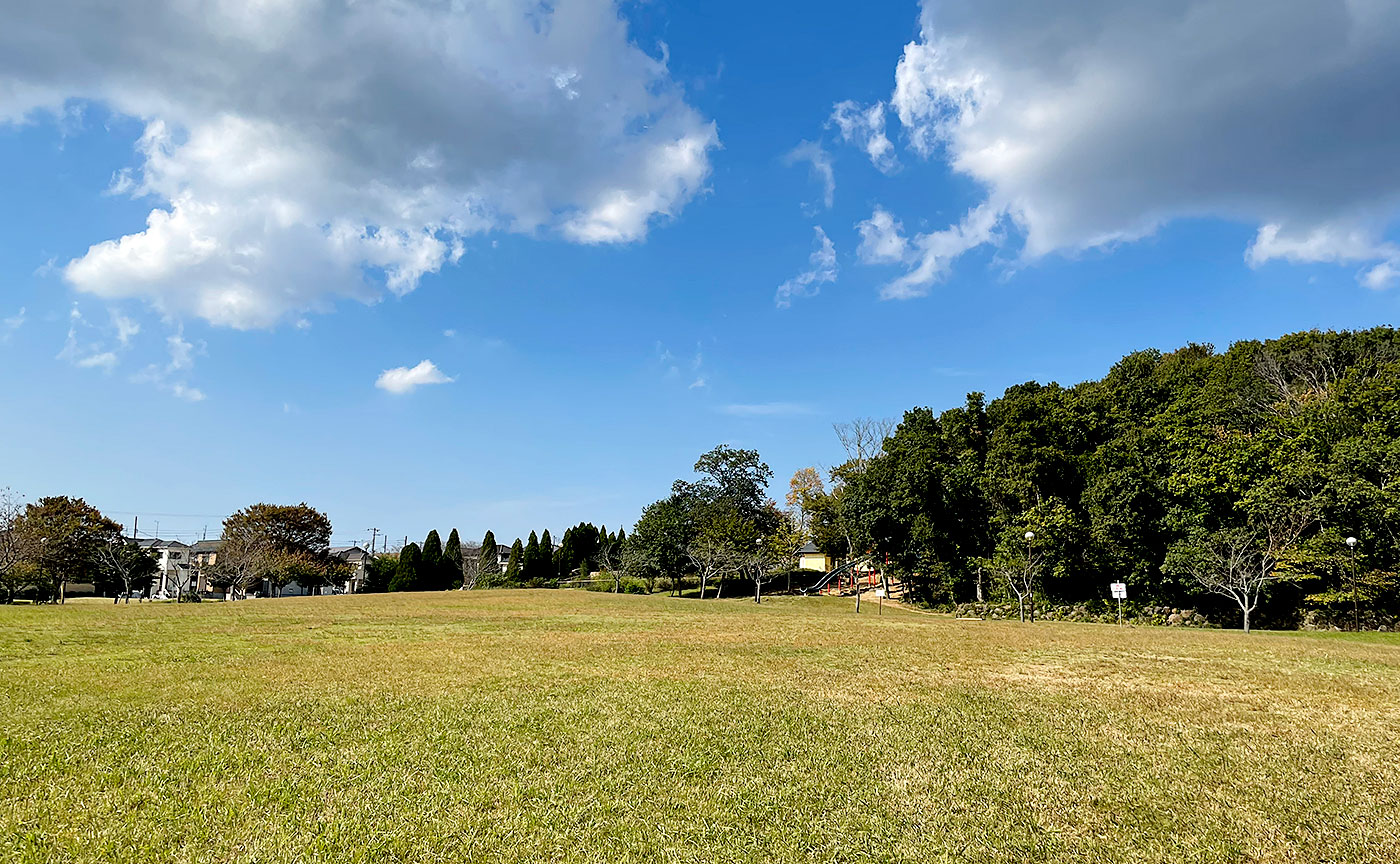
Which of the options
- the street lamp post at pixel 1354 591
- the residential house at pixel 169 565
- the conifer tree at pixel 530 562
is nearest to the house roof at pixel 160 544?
the residential house at pixel 169 565

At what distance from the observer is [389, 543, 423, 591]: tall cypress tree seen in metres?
61.7

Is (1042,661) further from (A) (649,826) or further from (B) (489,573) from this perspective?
(B) (489,573)

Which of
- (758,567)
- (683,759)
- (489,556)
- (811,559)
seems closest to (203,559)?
(489,556)

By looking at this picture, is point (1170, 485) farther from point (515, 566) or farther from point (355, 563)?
point (355, 563)

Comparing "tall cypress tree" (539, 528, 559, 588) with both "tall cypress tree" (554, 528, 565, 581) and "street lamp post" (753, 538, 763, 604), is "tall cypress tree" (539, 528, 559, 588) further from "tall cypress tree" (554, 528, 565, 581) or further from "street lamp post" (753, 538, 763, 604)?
"street lamp post" (753, 538, 763, 604)

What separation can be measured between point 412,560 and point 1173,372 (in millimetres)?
58055

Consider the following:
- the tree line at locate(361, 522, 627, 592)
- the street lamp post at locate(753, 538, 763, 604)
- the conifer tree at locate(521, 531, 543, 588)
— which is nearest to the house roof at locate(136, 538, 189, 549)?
the tree line at locate(361, 522, 627, 592)

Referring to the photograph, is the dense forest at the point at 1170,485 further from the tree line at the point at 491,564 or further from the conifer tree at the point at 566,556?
A: the conifer tree at the point at 566,556

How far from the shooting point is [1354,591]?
28484mm

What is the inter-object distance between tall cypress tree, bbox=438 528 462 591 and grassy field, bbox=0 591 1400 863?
53.2m

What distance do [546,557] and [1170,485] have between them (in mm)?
54973

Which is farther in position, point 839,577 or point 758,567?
point 839,577

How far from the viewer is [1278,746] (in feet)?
25.8

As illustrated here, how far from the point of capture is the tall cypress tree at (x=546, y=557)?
71125 millimetres
